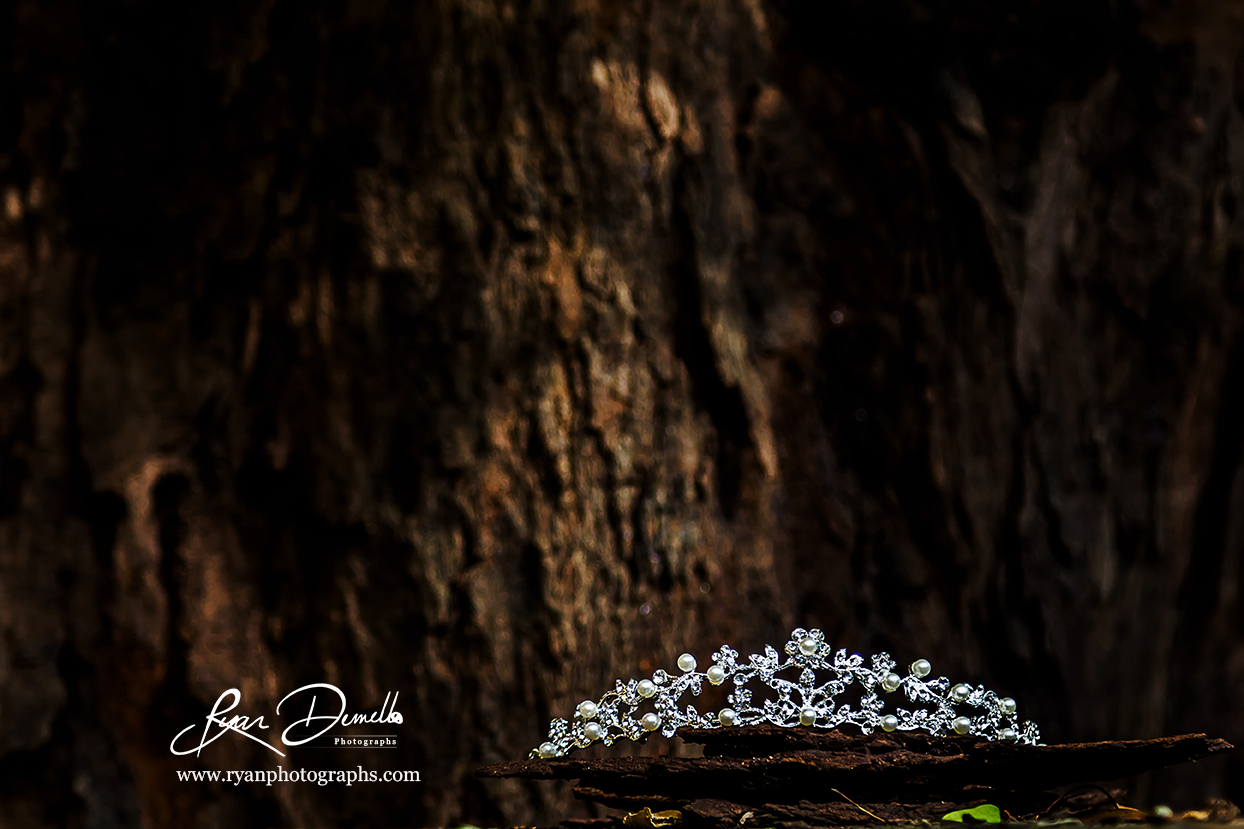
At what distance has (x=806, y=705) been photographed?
2.19 feet

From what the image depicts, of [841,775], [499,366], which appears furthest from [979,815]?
[499,366]

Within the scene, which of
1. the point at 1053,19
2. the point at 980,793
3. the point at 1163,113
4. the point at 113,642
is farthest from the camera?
the point at 1163,113

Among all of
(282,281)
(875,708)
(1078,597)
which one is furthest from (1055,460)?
(282,281)

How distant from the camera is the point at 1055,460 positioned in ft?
3.77

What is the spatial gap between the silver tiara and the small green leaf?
9 cm

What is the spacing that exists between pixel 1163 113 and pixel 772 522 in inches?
33.0

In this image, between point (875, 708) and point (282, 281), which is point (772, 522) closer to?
point (875, 708)

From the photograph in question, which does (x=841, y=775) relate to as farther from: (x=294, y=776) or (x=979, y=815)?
(x=294, y=776)

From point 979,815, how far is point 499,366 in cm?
64

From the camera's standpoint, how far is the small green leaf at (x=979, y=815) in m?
0.54

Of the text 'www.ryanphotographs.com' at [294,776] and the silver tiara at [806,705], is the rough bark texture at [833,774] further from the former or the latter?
the text 'www.ryanphotographs.com' at [294,776]

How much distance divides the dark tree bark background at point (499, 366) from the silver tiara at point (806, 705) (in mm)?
246
